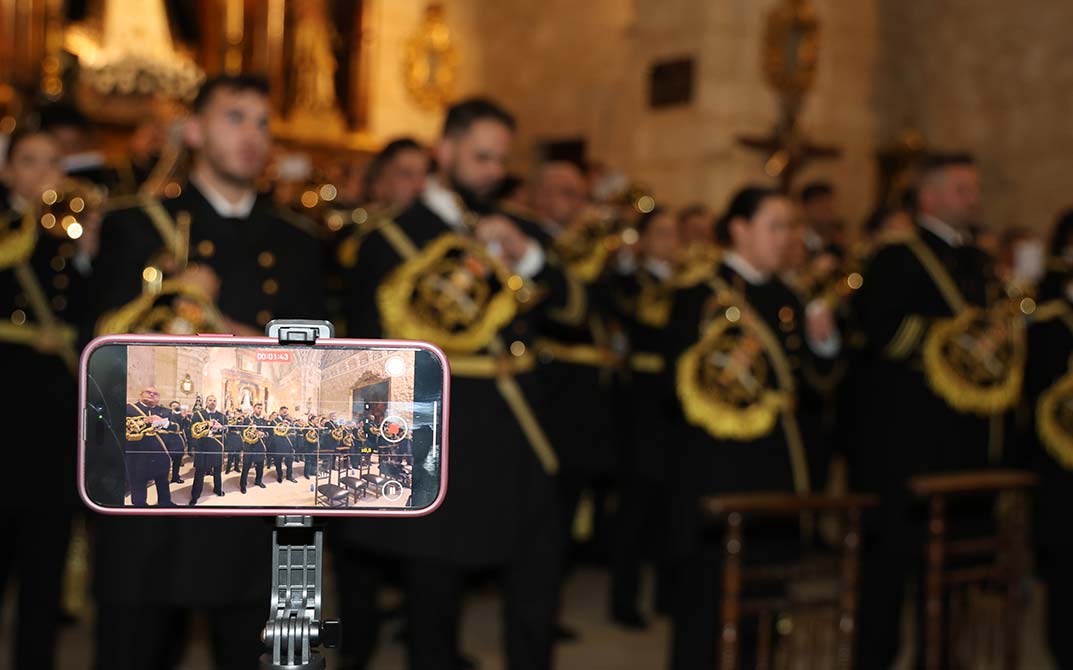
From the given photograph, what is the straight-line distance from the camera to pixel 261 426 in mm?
1383

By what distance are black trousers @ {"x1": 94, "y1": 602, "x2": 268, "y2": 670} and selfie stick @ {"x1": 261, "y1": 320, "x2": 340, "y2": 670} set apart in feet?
5.29

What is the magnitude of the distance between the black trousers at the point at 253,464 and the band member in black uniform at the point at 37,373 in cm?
307

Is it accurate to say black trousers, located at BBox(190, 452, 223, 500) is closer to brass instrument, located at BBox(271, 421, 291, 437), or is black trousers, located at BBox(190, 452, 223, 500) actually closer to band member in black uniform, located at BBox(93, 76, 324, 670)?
brass instrument, located at BBox(271, 421, 291, 437)

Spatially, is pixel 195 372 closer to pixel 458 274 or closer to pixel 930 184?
pixel 458 274

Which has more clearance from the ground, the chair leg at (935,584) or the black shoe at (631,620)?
the chair leg at (935,584)

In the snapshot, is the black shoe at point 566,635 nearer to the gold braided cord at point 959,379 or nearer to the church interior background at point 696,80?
the gold braided cord at point 959,379

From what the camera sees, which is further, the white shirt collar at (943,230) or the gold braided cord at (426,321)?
the white shirt collar at (943,230)

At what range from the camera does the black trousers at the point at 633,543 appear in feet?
19.3

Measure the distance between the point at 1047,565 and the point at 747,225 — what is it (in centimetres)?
200

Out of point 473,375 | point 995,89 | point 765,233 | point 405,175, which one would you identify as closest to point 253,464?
point 473,375

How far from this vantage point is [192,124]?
3244mm

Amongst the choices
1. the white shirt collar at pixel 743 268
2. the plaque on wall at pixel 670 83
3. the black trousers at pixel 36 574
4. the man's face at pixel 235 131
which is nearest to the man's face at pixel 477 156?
the man's face at pixel 235 131

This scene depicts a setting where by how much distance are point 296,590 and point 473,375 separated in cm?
230

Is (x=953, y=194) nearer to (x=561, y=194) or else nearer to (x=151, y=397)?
(x=561, y=194)
